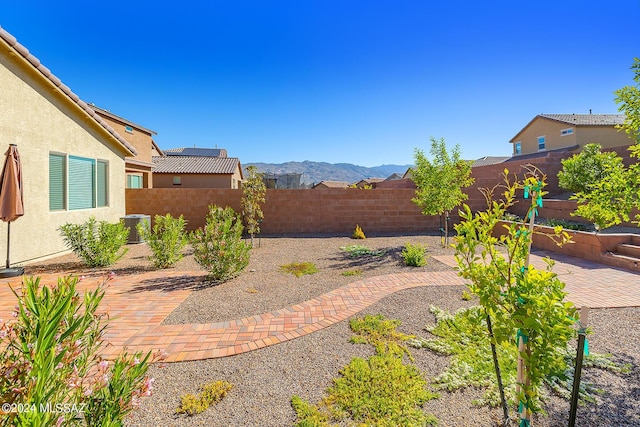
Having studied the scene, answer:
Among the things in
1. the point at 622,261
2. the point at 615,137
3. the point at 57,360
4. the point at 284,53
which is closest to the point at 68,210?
the point at 57,360

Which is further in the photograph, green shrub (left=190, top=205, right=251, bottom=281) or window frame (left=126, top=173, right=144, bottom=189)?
window frame (left=126, top=173, right=144, bottom=189)

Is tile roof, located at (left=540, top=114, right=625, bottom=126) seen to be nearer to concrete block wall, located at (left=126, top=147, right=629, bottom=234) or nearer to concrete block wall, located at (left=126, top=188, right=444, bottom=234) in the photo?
concrete block wall, located at (left=126, top=147, right=629, bottom=234)

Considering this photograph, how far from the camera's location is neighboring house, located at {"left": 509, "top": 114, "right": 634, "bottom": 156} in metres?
24.6

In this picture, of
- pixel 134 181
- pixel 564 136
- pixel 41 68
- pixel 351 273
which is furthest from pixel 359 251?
pixel 564 136

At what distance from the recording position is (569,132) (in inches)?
1003

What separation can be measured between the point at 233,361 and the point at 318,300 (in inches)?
87.3

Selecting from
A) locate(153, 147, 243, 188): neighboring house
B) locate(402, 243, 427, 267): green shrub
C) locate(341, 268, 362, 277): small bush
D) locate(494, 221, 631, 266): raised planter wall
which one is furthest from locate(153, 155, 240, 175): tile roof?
locate(494, 221, 631, 266): raised planter wall

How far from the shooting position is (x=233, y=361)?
11.4ft

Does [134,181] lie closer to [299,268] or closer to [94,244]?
[94,244]

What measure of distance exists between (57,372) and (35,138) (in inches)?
381

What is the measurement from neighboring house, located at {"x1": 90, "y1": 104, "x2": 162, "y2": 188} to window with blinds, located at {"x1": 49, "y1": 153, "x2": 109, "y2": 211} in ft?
30.3

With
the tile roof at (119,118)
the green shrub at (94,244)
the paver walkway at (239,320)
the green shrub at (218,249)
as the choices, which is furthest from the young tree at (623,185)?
the tile roof at (119,118)

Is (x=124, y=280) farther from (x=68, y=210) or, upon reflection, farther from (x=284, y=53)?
(x=284, y=53)

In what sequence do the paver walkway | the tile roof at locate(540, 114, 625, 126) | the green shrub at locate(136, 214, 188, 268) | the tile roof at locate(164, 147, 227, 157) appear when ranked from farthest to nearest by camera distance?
the tile roof at locate(164, 147, 227, 157) → the tile roof at locate(540, 114, 625, 126) → the green shrub at locate(136, 214, 188, 268) → the paver walkway
